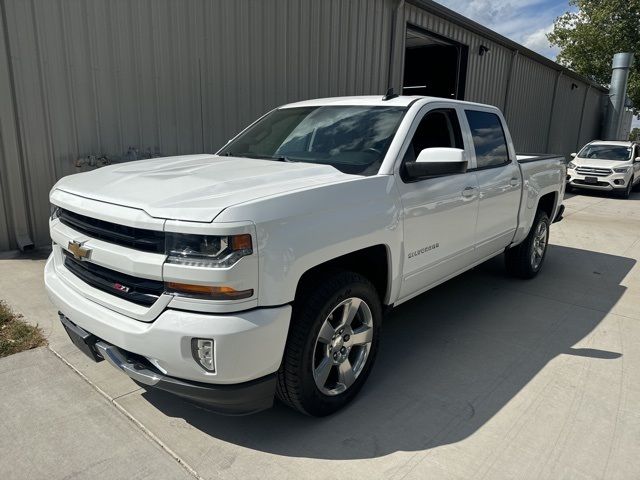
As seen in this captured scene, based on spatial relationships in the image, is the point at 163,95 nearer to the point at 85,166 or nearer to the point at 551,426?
the point at 85,166

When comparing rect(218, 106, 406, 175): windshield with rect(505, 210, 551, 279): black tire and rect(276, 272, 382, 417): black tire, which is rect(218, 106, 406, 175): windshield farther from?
rect(505, 210, 551, 279): black tire

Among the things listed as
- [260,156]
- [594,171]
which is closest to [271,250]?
[260,156]

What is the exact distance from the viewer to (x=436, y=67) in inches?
584

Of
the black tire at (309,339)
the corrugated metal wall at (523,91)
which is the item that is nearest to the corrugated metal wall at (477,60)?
the corrugated metal wall at (523,91)

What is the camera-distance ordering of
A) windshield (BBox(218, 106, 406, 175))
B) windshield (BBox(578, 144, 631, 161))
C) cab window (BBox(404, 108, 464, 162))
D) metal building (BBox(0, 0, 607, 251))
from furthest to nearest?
windshield (BBox(578, 144, 631, 161)) < metal building (BBox(0, 0, 607, 251)) < cab window (BBox(404, 108, 464, 162)) < windshield (BBox(218, 106, 406, 175))

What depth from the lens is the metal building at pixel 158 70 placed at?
588cm

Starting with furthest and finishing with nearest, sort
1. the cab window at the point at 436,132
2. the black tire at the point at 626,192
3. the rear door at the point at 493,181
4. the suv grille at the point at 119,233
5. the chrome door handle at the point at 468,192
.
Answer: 1. the black tire at the point at 626,192
2. the rear door at the point at 493,181
3. the chrome door handle at the point at 468,192
4. the cab window at the point at 436,132
5. the suv grille at the point at 119,233

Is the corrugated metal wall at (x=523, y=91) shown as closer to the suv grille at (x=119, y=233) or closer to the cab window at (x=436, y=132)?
the cab window at (x=436, y=132)

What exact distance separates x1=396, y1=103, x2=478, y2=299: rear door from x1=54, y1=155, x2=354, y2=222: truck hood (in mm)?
608

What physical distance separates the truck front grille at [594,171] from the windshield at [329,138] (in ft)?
43.4

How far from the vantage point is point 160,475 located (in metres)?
2.46

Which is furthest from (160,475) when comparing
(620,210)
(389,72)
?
(620,210)

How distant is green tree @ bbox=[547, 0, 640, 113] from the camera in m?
30.4

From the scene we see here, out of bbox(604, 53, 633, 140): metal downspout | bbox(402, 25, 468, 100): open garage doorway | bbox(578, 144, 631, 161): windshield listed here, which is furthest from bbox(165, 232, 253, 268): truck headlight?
bbox(604, 53, 633, 140): metal downspout
